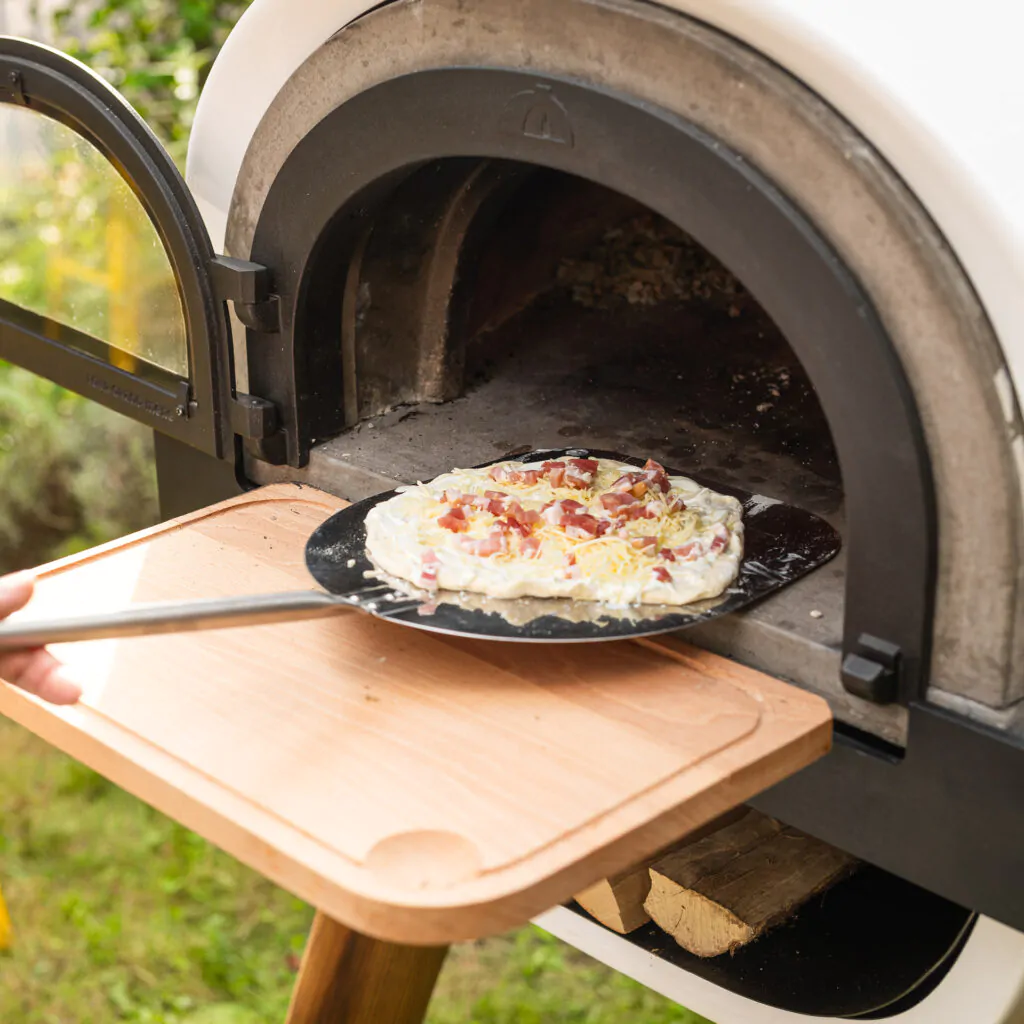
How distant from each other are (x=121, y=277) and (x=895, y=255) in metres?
1.24

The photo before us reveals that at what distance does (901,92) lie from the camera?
122cm

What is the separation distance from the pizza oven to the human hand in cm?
55

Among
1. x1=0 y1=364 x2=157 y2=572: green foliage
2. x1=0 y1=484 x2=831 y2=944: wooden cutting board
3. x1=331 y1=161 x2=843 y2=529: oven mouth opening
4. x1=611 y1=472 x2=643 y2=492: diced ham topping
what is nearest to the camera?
x1=0 y1=484 x2=831 y2=944: wooden cutting board

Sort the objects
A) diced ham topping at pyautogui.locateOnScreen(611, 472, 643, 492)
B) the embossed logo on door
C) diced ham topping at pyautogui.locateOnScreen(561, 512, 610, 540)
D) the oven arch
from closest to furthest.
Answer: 1. the oven arch
2. the embossed logo on door
3. diced ham topping at pyautogui.locateOnScreen(561, 512, 610, 540)
4. diced ham topping at pyautogui.locateOnScreen(611, 472, 643, 492)

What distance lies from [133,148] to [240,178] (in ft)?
0.49

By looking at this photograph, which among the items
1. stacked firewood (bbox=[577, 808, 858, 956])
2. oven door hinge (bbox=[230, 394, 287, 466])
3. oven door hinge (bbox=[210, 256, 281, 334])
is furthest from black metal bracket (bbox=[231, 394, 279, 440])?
stacked firewood (bbox=[577, 808, 858, 956])

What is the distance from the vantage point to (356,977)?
1555 millimetres

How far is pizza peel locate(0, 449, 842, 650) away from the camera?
50.8 inches

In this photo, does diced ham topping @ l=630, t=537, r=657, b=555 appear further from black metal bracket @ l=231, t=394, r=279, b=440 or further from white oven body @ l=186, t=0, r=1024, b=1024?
black metal bracket @ l=231, t=394, r=279, b=440

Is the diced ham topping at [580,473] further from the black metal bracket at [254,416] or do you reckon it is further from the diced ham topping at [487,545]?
the black metal bracket at [254,416]

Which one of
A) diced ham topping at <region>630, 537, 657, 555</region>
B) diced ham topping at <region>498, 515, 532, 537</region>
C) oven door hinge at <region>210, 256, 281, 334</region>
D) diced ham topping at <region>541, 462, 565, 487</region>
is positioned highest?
oven door hinge at <region>210, 256, 281, 334</region>

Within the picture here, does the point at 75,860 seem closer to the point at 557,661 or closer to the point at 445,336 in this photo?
the point at 445,336

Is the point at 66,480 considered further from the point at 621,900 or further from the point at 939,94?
the point at 939,94

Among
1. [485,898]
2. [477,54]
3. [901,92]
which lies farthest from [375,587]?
[901,92]
